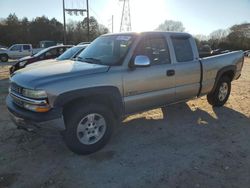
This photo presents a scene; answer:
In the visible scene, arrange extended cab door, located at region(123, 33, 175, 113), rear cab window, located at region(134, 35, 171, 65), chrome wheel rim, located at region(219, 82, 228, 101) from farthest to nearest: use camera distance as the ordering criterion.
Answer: chrome wheel rim, located at region(219, 82, 228, 101) < rear cab window, located at region(134, 35, 171, 65) < extended cab door, located at region(123, 33, 175, 113)

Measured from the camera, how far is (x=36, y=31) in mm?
53844

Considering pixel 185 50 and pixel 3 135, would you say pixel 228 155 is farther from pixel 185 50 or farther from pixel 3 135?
pixel 3 135

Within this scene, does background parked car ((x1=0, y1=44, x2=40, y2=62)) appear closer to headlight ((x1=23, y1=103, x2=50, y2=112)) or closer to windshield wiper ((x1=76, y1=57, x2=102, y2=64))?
windshield wiper ((x1=76, y1=57, x2=102, y2=64))

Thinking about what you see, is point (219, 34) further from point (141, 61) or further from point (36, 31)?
point (141, 61)

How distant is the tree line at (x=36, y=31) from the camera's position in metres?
51.9

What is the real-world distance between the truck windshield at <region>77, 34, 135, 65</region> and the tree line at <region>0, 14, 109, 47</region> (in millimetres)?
A: 45910

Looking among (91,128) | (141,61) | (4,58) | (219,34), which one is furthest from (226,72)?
(219,34)

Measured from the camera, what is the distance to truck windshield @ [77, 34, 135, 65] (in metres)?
4.59

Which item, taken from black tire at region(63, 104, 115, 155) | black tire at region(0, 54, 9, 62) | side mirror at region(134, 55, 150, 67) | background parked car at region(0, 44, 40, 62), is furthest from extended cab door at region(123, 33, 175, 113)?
black tire at region(0, 54, 9, 62)

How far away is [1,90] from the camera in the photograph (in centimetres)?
966

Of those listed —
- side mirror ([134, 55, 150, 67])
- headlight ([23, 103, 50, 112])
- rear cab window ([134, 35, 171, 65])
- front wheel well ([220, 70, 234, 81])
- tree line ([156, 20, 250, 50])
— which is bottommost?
headlight ([23, 103, 50, 112])

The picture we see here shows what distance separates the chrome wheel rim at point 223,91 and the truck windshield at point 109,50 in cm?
326

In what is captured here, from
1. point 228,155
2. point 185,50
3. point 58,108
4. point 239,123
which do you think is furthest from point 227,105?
point 58,108

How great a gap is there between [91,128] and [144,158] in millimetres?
965
